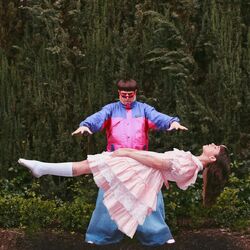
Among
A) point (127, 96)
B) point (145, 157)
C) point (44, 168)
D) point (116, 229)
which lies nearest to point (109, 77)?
point (127, 96)

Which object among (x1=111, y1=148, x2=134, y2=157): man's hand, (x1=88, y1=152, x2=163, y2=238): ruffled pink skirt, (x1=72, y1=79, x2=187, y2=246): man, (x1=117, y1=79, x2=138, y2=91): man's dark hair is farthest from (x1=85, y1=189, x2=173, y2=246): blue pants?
(x1=117, y1=79, x2=138, y2=91): man's dark hair

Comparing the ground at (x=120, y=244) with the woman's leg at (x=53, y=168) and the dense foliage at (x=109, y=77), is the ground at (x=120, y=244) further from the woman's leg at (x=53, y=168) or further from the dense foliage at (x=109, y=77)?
the woman's leg at (x=53, y=168)

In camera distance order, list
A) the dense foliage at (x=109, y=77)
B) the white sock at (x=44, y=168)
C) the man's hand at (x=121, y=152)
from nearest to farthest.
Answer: the white sock at (x=44, y=168), the man's hand at (x=121, y=152), the dense foliage at (x=109, y=77)

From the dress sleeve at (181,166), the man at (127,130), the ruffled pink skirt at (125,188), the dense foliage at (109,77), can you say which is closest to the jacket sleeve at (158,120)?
the man at (127,130)

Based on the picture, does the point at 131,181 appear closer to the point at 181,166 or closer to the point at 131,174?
the point at 131,174

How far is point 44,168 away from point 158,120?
3.69 ft

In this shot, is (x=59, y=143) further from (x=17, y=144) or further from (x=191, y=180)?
(x=191, y=180)

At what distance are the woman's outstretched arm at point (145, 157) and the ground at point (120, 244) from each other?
1319 mm

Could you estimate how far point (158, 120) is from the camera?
20.5ft

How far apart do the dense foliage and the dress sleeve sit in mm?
2155

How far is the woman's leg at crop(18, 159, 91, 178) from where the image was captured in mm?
5863

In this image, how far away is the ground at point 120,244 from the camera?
283 inches

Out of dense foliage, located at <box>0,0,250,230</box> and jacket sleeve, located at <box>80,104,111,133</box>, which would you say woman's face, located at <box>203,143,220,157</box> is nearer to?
jacket sleeve, located at <box>80,104,111,133</box>

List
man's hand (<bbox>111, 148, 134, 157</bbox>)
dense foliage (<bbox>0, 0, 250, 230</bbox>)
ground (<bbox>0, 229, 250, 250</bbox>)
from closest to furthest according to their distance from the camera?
man's hand (<bbox>111, 148, 134, 157</bbox>), ground (<bbox>0, 229, 250, 250</bbox>), dense foliage (<bbox>0, 0, 250, 230</bbox>)
